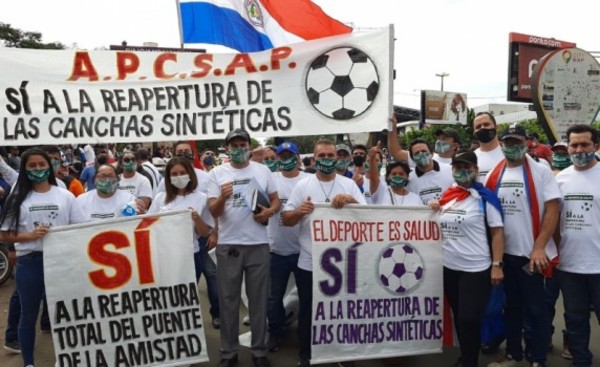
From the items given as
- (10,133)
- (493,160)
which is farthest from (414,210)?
(10,133)

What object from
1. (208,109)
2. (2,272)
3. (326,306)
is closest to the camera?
(326,306)

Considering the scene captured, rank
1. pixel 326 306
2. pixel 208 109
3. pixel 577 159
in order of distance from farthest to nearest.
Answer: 1. pixel 208 109
2. pixel 326 306
3. pixel 577 159

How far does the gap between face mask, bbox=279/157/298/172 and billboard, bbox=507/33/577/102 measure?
1519 cm

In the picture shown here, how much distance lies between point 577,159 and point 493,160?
2.87ft

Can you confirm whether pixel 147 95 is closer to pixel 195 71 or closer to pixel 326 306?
pixel 195 71

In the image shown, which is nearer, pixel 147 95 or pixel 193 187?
pixel 147 95

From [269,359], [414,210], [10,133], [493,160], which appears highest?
[10,133]

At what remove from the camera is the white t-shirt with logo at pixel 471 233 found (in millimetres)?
4027

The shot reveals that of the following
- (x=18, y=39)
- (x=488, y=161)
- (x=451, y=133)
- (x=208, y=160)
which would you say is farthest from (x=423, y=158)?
(x=18, y=39)

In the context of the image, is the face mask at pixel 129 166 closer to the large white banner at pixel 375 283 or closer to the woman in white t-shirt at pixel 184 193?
the woman in white t-shirt at pixel 184 193

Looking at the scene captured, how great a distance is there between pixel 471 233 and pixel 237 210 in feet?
6.46

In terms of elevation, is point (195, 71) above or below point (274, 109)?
above

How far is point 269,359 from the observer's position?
15.6ft

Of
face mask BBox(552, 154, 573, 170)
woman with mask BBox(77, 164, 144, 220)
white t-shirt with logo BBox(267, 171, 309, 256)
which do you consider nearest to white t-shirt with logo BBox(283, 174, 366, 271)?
white t-shirt with logo BBox(267, 171, 309, 256)
